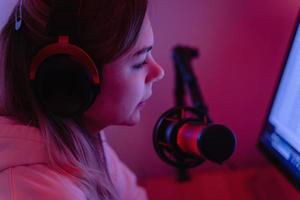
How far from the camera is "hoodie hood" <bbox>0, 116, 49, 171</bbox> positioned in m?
0.72

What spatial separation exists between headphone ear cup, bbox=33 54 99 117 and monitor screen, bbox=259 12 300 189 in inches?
15.9

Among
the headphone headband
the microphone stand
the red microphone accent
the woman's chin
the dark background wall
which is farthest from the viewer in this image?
the dark background wall

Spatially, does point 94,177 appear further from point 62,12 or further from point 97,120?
point 62,12

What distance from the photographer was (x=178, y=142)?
82cm

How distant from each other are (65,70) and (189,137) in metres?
0.26

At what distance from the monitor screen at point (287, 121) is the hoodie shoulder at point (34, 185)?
0.41 m

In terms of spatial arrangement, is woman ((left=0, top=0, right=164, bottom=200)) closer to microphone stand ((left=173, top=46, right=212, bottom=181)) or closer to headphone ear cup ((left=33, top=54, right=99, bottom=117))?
headphone ear cup ((left=33, top=54, right=99, bottom=117))

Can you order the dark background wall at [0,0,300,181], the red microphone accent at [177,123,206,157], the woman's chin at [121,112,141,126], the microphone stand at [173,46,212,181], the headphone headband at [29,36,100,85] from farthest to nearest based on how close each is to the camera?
the dark background wall at [0,0,300,181] < the microphone stand at [173,46,212,181] < the woman's chin at [121,112,141,126] < the red microphone accent at [177,123,206,157] < the headphone headband at [29,36,100,85]

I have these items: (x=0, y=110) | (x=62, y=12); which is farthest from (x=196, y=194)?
(x=62, y=12)

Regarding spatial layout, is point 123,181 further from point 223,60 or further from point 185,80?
point 223,60

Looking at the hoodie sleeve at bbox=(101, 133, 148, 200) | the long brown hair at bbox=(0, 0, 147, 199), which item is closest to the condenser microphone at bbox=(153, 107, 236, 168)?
the long brown hair at bbox=(0, 0, 147, 199)

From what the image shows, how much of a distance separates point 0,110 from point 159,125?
1.00ft

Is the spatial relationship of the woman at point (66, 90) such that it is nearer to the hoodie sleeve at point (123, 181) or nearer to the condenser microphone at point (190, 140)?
the condenser microphone at point (190, 140)

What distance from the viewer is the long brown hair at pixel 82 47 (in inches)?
28.3
